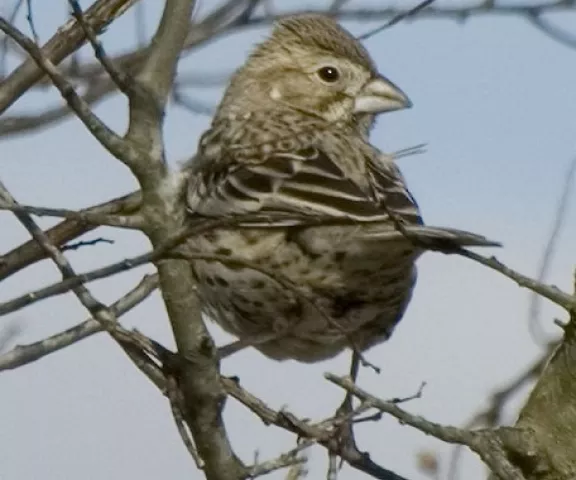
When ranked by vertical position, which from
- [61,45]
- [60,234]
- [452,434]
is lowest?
[452,434]

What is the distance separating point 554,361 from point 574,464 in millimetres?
309

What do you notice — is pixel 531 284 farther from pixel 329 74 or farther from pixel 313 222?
pixel 329 74

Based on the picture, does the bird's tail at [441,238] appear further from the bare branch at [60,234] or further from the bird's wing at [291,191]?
the bare branch at [60,234]

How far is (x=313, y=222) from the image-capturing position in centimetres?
478

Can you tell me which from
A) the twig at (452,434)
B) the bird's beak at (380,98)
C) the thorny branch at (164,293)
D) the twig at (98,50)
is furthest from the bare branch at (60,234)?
the bird's beak at (380,98)

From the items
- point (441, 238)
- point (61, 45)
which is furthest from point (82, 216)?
point (61, 45)

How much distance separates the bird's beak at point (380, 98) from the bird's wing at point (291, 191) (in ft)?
3.45

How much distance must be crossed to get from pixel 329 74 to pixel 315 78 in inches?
2.8

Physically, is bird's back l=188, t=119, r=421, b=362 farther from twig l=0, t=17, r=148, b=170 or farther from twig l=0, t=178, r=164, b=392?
twig l=0, t=17, r=148, b=170

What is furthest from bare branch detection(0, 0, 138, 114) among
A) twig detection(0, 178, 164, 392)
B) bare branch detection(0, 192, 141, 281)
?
twig detection(0, 178, 164, 392)

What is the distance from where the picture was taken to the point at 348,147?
20.4 ft

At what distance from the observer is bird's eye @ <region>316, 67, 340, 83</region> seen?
7160mm

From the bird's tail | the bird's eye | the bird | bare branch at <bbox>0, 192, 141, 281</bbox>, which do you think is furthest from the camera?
the bird's eye

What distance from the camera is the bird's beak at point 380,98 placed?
6.95 metres
